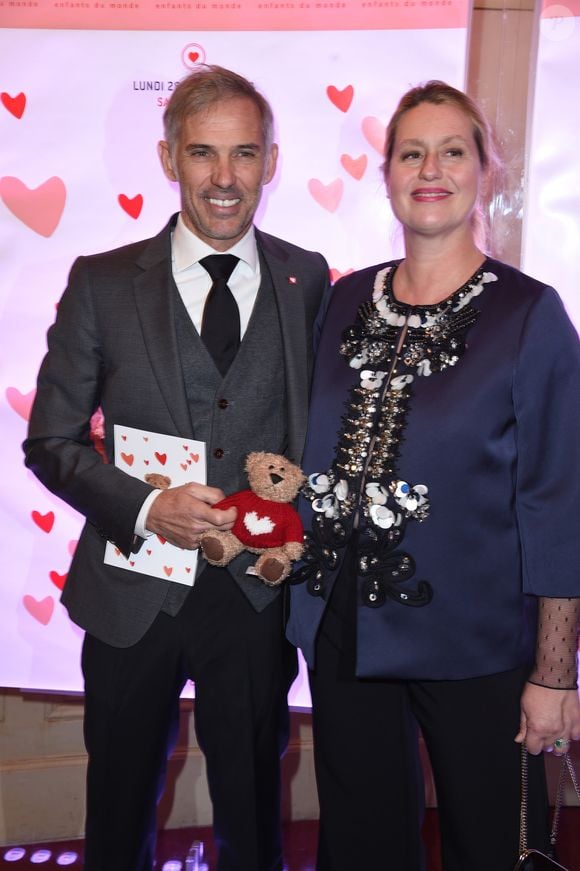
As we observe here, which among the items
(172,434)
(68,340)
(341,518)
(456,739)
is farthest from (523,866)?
(68,340)

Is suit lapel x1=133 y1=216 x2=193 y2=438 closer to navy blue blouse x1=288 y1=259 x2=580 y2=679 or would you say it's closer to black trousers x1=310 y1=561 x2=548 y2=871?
navy blue blouse x1=288 y1=259 x2=580 y2=679

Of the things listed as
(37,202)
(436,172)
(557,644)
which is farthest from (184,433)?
(37,202)

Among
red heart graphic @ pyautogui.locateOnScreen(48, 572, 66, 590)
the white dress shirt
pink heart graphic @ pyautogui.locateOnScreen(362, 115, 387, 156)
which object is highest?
pink heart graphic @ pyautogui.locateOnScreen(362, 115, 387, 156)

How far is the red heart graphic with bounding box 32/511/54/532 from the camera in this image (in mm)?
2506

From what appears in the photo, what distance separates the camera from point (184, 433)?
175cm

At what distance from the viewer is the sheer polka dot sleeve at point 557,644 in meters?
1.61

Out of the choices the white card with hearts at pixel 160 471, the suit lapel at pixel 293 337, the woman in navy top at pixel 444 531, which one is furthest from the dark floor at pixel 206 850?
the suit lapel at pixel 293 337

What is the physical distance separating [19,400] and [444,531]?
1.36 meters

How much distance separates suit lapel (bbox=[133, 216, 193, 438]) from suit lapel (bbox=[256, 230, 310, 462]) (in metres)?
0.21

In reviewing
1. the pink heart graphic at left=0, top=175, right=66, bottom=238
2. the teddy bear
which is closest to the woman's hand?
the teddy bear

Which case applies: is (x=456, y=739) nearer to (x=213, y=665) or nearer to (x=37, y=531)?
(x=213, y=665)

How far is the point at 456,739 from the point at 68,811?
166 centimetres

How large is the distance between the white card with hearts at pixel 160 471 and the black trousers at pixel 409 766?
0.31m

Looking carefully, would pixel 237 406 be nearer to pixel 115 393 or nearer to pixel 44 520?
pixel 115 393
